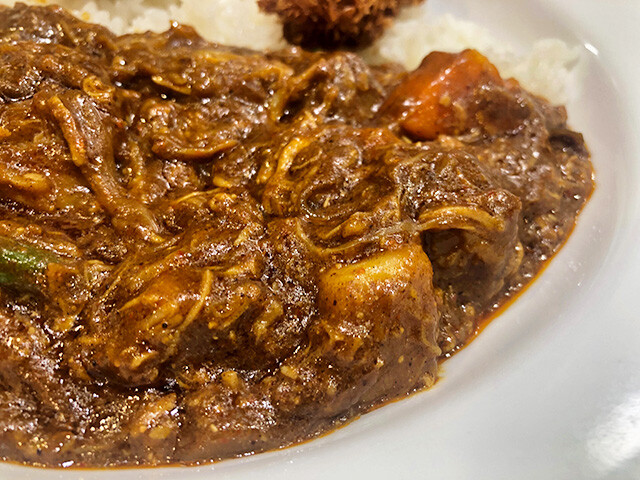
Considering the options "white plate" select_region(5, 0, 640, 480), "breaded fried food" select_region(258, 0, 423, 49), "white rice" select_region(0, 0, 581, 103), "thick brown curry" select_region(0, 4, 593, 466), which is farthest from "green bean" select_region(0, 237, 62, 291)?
"breaded fried food" select_region(258, 0, 423, 49)

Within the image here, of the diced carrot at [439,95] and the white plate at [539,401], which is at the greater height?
the diced carrot at [439,95]

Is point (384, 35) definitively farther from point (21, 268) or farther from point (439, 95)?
point (21, 268)

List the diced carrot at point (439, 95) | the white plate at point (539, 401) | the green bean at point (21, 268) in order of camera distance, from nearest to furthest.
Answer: the white plate at point (539, 401)
the green bean at point (21, 268)
the diced carrot at point (439, 95)

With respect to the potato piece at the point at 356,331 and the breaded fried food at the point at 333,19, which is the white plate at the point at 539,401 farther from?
the breaded fried food at the point at 333,19

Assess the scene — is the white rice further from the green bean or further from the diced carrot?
the green bean

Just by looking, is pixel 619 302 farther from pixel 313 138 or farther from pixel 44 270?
pixel 44 270

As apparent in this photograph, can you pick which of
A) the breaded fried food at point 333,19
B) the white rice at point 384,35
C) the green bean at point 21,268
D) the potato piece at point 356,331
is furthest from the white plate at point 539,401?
the breaded fried food at point 333,19

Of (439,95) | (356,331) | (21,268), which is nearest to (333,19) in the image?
(439,95)
